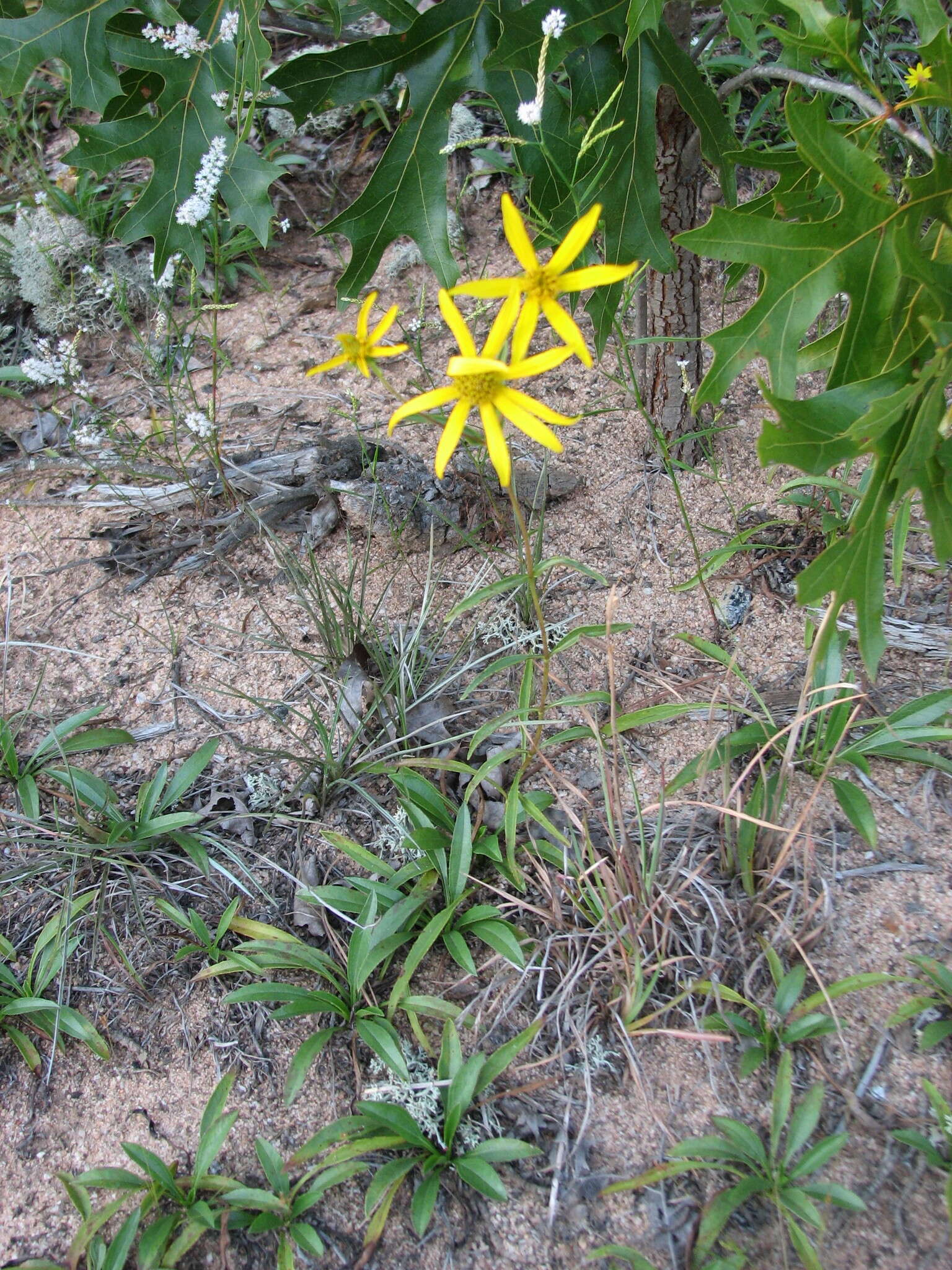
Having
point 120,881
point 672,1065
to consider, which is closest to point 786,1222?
point 672,1065

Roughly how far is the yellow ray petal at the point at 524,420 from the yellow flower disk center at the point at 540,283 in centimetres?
12

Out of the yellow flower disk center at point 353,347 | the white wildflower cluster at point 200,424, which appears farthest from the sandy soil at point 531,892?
the yellow flower disk center at point 353,347

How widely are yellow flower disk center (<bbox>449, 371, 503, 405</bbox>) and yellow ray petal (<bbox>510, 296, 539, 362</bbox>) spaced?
4 cm

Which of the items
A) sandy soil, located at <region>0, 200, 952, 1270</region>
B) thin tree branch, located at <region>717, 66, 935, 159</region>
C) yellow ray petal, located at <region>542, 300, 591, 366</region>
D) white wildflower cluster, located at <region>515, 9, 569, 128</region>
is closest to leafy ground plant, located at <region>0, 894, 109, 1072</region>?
sandy soil, located at <region>0, 200, 952, 1270</region>

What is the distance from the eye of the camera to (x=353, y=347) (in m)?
1.26

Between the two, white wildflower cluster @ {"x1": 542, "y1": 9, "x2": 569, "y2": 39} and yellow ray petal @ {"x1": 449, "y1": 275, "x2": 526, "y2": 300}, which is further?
white wildflower cluster @ {"x1": 542, "y1": 9, "x2": 569, "y2": 39}

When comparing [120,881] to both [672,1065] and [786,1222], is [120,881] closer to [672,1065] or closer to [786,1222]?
[672,1065]

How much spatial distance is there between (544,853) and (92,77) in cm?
162

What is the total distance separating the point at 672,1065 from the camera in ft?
4.62

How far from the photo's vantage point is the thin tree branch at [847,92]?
1272 millimetres

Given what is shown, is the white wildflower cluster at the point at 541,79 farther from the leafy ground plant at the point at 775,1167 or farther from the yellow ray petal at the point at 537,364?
the leafy ground plant at the point at 775,1167

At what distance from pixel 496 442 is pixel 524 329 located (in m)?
0.14

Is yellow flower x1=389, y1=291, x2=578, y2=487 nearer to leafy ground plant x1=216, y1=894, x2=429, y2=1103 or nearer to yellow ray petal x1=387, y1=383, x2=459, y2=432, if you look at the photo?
yellow ray petal x1=387, y1=383, x2=459, y2=432

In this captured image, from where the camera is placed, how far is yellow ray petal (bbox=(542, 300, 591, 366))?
1005 millimetres
